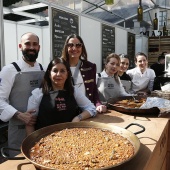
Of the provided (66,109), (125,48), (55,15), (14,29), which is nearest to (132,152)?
(66,109)

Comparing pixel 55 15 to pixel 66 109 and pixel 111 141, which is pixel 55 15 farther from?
pixel 111 141

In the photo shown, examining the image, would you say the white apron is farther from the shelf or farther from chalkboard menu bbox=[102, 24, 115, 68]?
the shelf

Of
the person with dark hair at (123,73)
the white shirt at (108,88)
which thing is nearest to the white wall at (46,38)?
the person with dark hair at (123,73)

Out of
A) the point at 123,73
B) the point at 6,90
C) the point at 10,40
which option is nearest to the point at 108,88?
the point at 123,73

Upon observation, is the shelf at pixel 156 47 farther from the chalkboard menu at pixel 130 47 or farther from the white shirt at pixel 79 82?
the white shirt at pixel 79 82

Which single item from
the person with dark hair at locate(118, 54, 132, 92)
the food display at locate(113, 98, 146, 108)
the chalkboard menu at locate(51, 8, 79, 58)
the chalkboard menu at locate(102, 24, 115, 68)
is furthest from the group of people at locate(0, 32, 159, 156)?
the chalkboard menu at locate(102, 24, 115, 68)

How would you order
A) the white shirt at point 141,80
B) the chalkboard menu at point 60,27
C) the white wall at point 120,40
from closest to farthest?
the white shirt at point 141,80 < the chalkboard menu at point 60,27 < the white wall at point 120,40

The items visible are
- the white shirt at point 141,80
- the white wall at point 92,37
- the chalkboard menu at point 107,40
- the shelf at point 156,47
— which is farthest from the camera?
the shelf at point 156,47

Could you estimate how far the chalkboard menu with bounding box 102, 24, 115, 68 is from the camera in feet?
17.4

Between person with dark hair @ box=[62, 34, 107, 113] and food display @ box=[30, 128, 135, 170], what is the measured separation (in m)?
0.81

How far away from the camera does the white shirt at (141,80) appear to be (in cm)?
344

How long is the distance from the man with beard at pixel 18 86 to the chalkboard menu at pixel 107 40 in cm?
340

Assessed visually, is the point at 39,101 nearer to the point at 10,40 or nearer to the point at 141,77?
the point at 141,77

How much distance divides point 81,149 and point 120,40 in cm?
588
